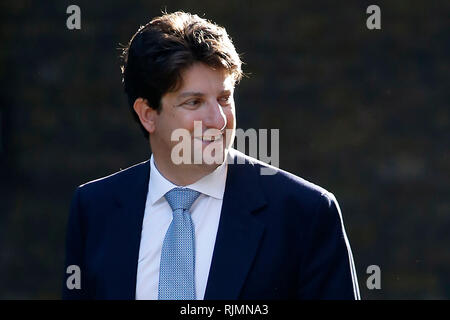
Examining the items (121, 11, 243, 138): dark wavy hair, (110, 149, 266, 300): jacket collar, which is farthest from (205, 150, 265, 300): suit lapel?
(121, 11, 243, 138): dark wavy hair

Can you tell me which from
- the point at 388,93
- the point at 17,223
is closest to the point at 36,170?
the point at 17,223

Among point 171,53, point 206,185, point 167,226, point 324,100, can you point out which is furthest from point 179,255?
point 324,100

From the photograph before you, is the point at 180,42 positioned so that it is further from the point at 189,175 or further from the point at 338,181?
the point at 338,181

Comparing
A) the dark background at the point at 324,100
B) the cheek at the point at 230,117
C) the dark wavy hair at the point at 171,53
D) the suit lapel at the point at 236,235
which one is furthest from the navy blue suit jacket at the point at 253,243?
the dark background at the point at 324,100

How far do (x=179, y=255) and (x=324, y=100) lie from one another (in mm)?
2918

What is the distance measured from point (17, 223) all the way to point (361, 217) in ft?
6.55

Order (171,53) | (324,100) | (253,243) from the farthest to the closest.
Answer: (324,100), (171,53), (253,243)

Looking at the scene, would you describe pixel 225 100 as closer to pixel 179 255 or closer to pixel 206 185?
pixel 206 185

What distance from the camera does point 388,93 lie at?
5.66 meters

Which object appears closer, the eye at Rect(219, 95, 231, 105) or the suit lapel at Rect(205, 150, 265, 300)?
the suit lapel at Rect(205, 150, 265, 300)

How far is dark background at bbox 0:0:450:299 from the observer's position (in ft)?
18.5

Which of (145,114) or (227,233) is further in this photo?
(145,114)

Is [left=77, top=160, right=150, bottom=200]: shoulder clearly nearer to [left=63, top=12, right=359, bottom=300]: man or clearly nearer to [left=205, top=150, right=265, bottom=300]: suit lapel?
[left=63, top=12, right=359, bottom=300]: man

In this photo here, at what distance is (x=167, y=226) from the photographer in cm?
303
